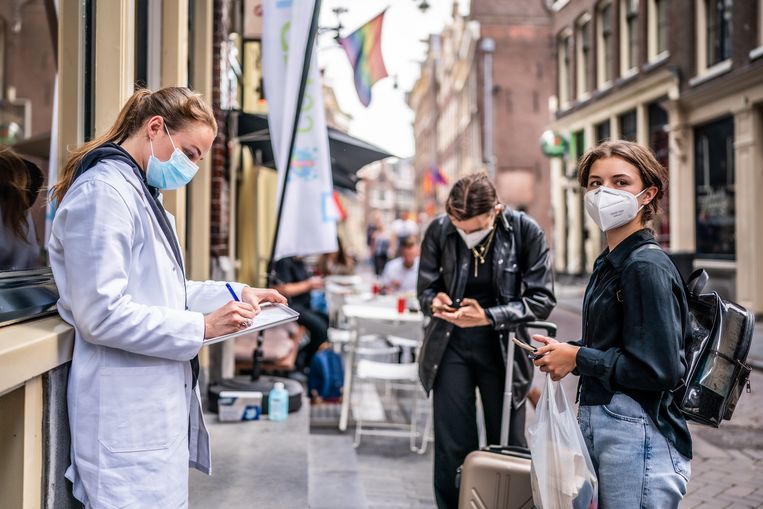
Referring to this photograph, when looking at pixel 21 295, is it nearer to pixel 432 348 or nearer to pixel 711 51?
pixel 432 348

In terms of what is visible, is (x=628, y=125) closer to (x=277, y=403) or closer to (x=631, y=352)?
(x=277, y=403)

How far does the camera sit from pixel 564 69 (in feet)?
82.0

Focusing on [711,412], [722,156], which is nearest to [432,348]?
[711,412]

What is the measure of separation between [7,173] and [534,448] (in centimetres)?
224

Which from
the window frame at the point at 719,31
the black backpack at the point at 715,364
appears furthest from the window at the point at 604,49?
Result: the black backpack at the point at 715,364

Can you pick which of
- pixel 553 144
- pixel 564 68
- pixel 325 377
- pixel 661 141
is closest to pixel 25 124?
pixel 325 377

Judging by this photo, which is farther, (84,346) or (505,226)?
(505,226)

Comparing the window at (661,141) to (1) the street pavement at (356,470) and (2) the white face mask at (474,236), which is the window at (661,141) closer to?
(1) the street pavement at (356,470)

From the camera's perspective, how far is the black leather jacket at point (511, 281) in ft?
12.1

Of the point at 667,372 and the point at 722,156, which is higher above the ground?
the point at 722,156

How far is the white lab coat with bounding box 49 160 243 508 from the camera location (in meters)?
1.93

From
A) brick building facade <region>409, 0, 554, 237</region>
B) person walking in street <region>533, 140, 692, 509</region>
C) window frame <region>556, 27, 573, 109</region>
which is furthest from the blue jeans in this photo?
brick building facade <region>409, 0, 554, 237</region>

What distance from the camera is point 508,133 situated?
32938 mm

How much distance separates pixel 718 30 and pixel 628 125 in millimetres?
5468
